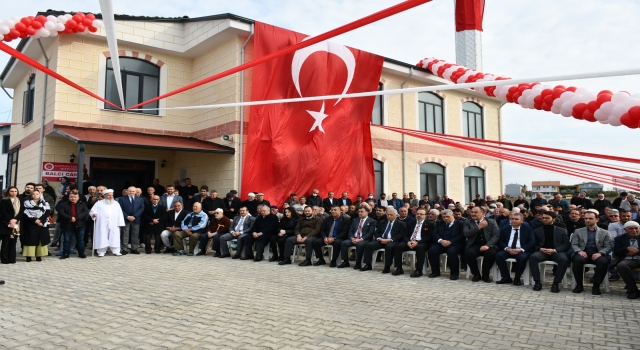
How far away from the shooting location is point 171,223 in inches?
455

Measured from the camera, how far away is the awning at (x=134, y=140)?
468 inches

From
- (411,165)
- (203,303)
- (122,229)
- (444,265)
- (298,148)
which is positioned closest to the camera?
(203,303)

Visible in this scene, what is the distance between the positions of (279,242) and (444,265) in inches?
139

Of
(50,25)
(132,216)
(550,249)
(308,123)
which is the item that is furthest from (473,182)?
(50,25)

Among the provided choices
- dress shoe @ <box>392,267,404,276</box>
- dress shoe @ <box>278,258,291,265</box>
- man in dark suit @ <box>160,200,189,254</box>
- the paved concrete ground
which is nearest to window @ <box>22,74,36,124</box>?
man in dark suit @ <box>160,200,189,254</box>

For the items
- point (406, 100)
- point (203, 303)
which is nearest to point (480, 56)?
point (406, 100)

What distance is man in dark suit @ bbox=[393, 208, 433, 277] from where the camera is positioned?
28.7 feet

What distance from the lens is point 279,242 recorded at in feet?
34.2

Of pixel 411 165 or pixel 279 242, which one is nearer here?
pixel 279 242

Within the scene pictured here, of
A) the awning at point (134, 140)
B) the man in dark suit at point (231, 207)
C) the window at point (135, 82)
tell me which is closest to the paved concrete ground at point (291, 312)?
the man in dark suit at point (231, 207)

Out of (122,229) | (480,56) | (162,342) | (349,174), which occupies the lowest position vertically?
(162,342)

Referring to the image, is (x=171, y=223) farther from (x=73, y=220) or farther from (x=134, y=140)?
(x=134, y=140)

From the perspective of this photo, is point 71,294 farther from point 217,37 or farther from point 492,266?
point 217,37

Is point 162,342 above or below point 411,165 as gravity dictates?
below
